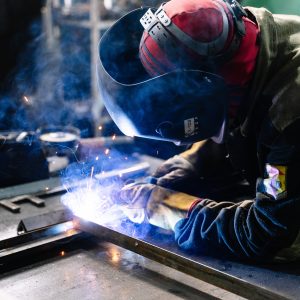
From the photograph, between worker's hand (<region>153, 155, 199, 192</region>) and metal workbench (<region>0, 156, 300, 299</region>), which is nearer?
metal workbench (<region>0, 156, 300, 299</region>)

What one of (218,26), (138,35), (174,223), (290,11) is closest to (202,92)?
(218,26)

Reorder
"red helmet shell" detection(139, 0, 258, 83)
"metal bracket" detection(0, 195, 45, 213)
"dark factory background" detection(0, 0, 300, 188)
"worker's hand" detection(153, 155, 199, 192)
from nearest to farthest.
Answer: "red helmet shell" detection(139, 0, 258, 83) < "metal bracket" detection(0, 195, 45, 213) < "worker's hand" detection(153, 155, 199, 192) < "dark factory background" detection(0, 0, 300, 188)

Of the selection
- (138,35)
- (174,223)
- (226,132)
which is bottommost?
(174,223)

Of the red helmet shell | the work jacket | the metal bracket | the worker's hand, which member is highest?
the red helmet shell

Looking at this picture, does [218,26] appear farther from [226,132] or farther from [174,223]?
[174,223]

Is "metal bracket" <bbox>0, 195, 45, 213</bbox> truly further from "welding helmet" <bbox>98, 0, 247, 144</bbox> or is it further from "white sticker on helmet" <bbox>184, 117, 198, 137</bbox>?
"white sticker on helmet" <bbox>184, 117, 198, 137</bbox>

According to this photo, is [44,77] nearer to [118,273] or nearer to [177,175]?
[177,175]

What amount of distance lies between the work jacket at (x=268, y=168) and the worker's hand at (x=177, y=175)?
593 mm

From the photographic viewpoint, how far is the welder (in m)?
1.60

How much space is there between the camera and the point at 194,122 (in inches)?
68.7

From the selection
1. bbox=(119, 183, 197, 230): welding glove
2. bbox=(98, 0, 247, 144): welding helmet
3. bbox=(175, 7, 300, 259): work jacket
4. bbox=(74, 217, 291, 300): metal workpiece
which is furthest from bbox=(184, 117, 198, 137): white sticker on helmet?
bbox=(74, 217, 291, 300): metal workpiece

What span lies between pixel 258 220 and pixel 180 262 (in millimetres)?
333

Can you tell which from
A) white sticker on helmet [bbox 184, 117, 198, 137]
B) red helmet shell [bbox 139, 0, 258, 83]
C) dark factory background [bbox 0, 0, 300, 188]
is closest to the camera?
red helmet shell [bbox 139, 0, 258, 83]

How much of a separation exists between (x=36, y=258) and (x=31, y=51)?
6.66ft
